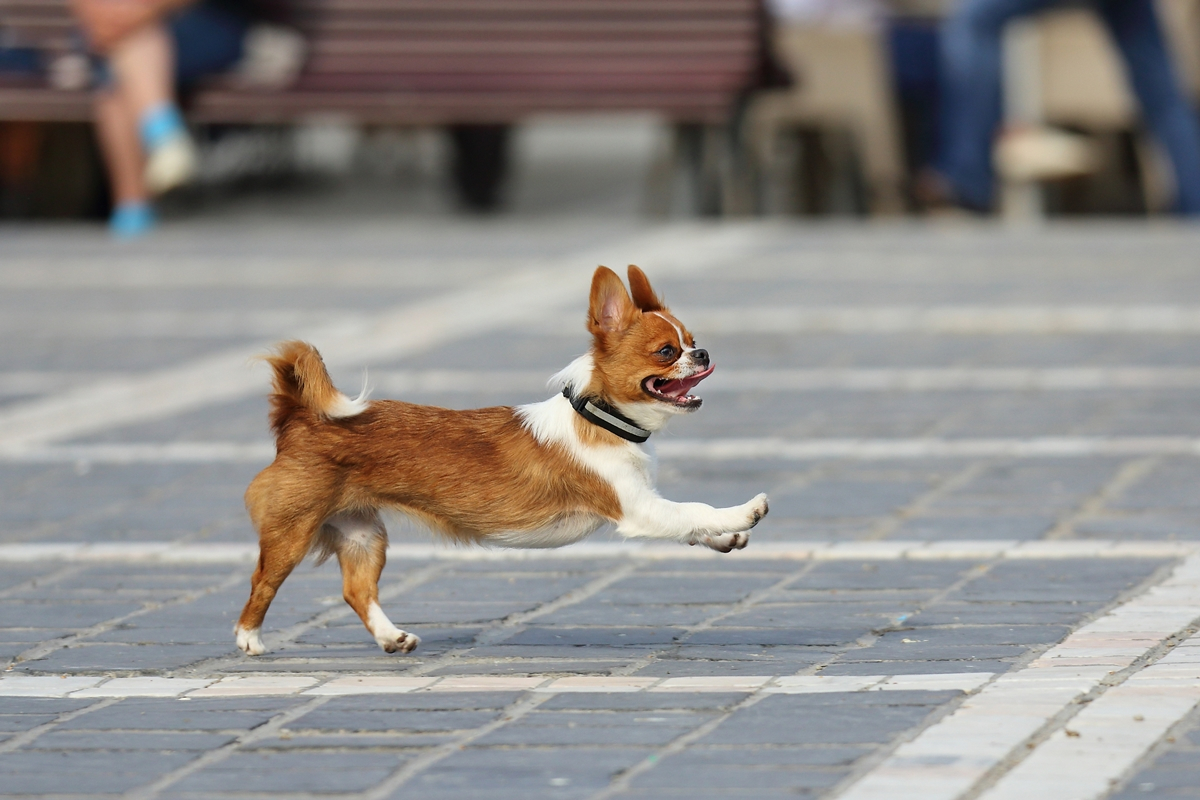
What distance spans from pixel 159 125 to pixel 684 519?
9707 mm

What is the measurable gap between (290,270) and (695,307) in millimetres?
3007

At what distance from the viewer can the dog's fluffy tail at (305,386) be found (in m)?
5.00

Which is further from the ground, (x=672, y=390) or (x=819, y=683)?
(x=672, y=390)

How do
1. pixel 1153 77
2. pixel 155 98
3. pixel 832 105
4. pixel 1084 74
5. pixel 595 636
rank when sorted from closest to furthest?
pixel 595 636 → pixel 1153 77 → pixel 155 98 → pixel 1084 74 → pixel 832 105

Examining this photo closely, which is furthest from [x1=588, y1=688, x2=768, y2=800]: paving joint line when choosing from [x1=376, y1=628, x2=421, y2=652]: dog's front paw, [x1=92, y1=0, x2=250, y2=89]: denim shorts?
[x1=92, y1=0, x2=250, y2=89]: denim shorts

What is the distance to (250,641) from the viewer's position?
5.06 meters

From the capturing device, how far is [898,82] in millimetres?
16641

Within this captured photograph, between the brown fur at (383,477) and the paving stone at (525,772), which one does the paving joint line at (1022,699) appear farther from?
the brown fur at (383,477)

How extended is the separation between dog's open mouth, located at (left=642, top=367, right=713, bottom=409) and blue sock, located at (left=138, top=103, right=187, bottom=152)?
9.51m

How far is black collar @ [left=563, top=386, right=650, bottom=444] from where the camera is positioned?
16.2 feet

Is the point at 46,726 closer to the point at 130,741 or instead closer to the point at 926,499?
the point at 130,741

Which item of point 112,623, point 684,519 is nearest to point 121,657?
point 112,623

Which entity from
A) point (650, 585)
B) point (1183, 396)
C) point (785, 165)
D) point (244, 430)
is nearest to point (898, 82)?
point (785, 165)

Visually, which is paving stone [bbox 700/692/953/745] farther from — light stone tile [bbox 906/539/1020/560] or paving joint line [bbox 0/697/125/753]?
light stone tile [bbox 906/539/1020/560]
